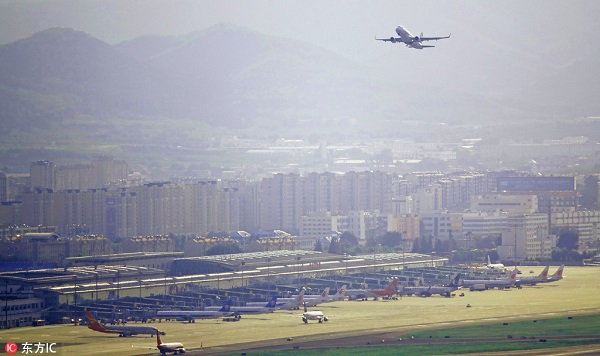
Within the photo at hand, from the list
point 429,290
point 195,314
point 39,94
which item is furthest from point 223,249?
point 39,94

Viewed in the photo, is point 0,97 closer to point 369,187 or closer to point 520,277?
point 369,187

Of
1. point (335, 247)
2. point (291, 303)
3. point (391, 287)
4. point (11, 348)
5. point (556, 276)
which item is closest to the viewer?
point (11, 348)

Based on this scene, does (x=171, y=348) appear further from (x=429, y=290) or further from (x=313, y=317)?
(x=429, y=290)

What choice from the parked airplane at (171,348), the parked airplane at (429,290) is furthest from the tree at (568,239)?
the parked airplane at (171,348)

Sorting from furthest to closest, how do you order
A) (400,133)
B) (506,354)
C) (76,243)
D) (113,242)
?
(400,133) < (113,242) < (76,243) < (506,354)

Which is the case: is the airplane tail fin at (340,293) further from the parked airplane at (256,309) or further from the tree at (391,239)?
the tree at (391,239)

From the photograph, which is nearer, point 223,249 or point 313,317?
point 313,317

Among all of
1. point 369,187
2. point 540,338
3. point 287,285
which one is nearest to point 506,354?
point 540,338
